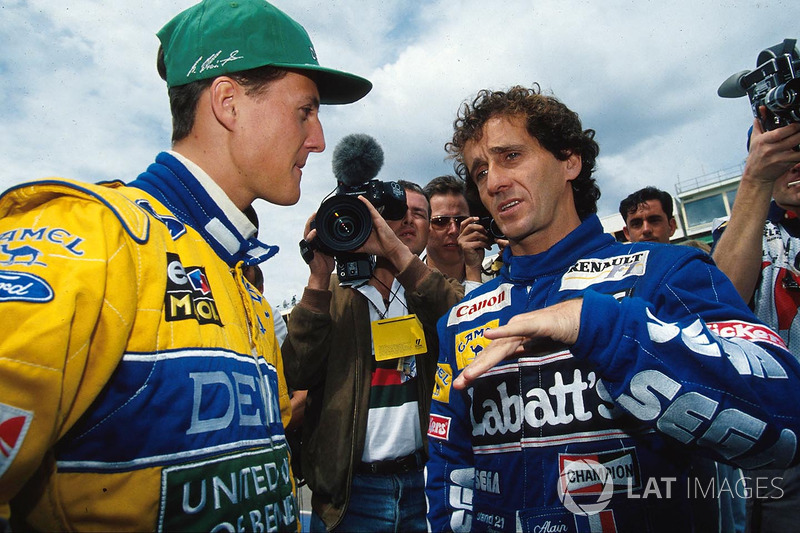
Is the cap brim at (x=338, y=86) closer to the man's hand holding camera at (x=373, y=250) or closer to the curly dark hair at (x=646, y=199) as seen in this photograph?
the man's hand holding camera at (x=373, y=250)

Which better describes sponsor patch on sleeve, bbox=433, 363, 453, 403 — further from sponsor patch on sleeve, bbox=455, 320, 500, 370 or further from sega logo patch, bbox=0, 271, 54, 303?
sega logo patch, bbox=0, 271, 54, 303

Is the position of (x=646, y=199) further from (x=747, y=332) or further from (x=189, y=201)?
(x=189, y=201)

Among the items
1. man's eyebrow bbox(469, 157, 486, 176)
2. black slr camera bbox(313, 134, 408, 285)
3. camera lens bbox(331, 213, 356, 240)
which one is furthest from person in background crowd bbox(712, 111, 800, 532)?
camera lens bbox(331, 213, 356, 240)

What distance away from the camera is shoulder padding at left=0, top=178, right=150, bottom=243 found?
96cm

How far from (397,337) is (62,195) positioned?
1.91 metres

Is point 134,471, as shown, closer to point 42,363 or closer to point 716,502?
point 42,363

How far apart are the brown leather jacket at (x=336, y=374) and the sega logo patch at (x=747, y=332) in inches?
57.3

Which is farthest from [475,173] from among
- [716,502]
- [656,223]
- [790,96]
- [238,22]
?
[656,223]

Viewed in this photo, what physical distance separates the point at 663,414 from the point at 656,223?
3.52 metres

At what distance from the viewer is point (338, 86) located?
1920 mm

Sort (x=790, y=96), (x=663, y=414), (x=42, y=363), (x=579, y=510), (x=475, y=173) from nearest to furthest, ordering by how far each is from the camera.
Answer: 1. (x=42, y=363)
2. (x=663, y=414)
3. (x=579, y=510)
4. (x=790, y=96)
5. (x=475, y=173)

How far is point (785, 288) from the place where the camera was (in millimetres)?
2344

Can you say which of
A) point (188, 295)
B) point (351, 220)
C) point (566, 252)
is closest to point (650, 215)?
point (566, 252)

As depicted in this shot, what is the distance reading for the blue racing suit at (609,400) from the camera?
117cm
